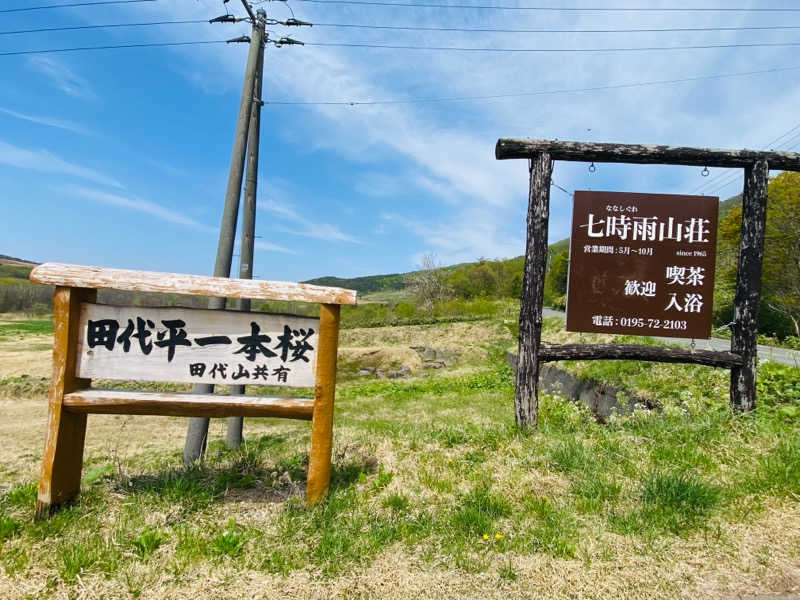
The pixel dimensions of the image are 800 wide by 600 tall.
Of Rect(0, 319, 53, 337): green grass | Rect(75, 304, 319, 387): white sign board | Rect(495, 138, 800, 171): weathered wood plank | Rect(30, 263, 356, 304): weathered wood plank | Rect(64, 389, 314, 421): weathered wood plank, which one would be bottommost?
Rect(0, 319, 53, 337): green grass

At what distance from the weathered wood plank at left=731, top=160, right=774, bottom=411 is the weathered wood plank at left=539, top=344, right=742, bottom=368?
156 mm

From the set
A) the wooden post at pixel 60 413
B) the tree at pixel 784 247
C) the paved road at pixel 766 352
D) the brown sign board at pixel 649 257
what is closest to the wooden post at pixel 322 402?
the wooden post at pixel 60 413

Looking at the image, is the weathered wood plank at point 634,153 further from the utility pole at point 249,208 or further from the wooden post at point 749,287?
the utility pole at point 249,208

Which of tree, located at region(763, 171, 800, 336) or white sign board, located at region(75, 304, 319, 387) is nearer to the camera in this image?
white sign board, located at region(75, 304, 319, 387)

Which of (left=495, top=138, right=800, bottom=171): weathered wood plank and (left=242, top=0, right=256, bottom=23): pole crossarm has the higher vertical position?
(left=242, top=0, right=256, bottom=23): pole crossarm

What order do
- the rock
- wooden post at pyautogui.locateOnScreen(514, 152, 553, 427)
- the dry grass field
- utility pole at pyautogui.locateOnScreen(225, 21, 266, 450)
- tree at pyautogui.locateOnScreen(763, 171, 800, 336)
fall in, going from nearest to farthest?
the dry grass field, wooden post at pyautogui.locateOnScreen(514, 152, 553, 427), the rock, utility pole at pyautogui.locateOnScreen(225, 21, 266, 450), tree at pyautogui.locateOnScreen(763, 171, 800, 336)

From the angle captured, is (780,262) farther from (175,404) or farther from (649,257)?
(175,404)

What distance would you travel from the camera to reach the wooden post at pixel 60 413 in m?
3.01

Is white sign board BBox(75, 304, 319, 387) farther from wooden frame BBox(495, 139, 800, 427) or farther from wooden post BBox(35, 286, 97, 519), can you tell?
wooden frame BBox(495, 139, 800, 427)

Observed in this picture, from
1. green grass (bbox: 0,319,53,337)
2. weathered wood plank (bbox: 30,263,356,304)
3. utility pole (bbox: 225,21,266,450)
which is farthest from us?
green grass (bbox: 0,319,53,337)

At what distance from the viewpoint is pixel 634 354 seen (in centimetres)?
481

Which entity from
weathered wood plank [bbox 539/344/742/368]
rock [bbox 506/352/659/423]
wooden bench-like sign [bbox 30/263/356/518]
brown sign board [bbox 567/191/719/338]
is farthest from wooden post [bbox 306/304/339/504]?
rock [bbox 506/352/659/423]

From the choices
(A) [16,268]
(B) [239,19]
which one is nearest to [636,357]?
(B) [239,19]

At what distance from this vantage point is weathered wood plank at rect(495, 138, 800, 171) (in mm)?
4914
